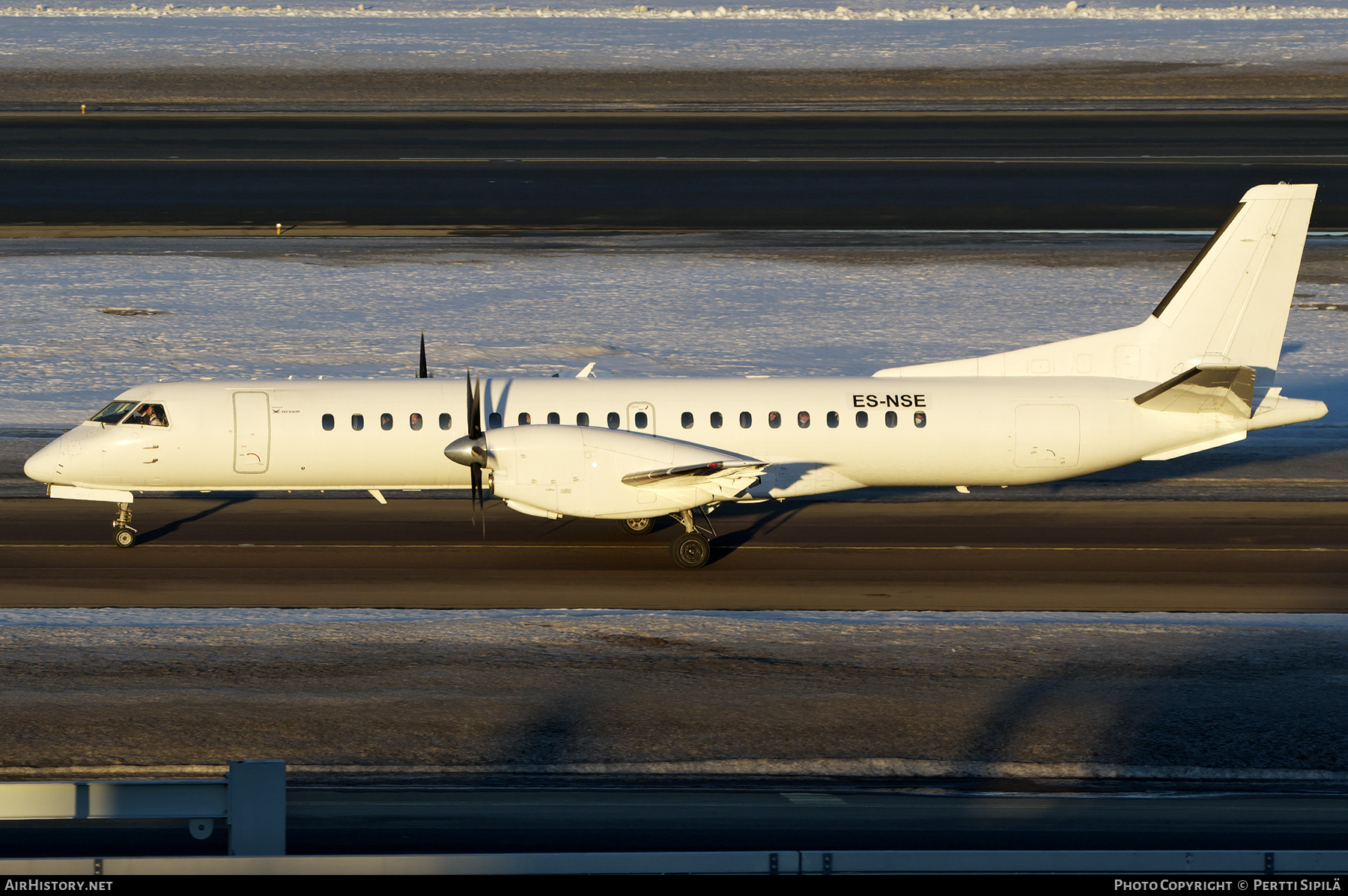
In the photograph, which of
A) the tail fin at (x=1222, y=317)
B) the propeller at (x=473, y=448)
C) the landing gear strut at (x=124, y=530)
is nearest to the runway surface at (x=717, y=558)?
the landing gear strut at (x=124, y=530)

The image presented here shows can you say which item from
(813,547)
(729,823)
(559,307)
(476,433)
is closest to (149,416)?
(476,433)

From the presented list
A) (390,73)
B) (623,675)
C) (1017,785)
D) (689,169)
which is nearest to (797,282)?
(689,169)

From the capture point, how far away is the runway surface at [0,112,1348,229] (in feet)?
183

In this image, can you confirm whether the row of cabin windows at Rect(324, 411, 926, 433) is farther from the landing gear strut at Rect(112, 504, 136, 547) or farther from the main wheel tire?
the landing gear strut at Rect(112, 504, 136, 547)

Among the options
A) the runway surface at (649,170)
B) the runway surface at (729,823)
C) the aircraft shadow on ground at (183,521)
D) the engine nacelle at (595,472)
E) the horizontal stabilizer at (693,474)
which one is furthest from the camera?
the runway surface at (649,170)

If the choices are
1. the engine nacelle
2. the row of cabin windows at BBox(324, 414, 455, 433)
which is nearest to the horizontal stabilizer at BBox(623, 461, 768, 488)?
the engine nacelle

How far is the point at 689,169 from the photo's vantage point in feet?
206

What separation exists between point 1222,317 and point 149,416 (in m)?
20.0

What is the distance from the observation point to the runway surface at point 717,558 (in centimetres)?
2350

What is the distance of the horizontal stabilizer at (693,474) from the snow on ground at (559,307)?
1278 centimetres

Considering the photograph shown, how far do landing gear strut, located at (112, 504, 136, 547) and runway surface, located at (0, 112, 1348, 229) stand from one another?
29031mm

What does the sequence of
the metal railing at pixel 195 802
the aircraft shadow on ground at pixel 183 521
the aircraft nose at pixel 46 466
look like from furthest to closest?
the aircraft shadow on ground at pixel 183 521, the aircraft nose at pixel 46 466, the metal railing at pixel 195 802

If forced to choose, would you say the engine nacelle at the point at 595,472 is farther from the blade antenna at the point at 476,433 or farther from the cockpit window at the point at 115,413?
the cockpit window at the point at 115,413

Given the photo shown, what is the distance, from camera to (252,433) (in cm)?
2598
